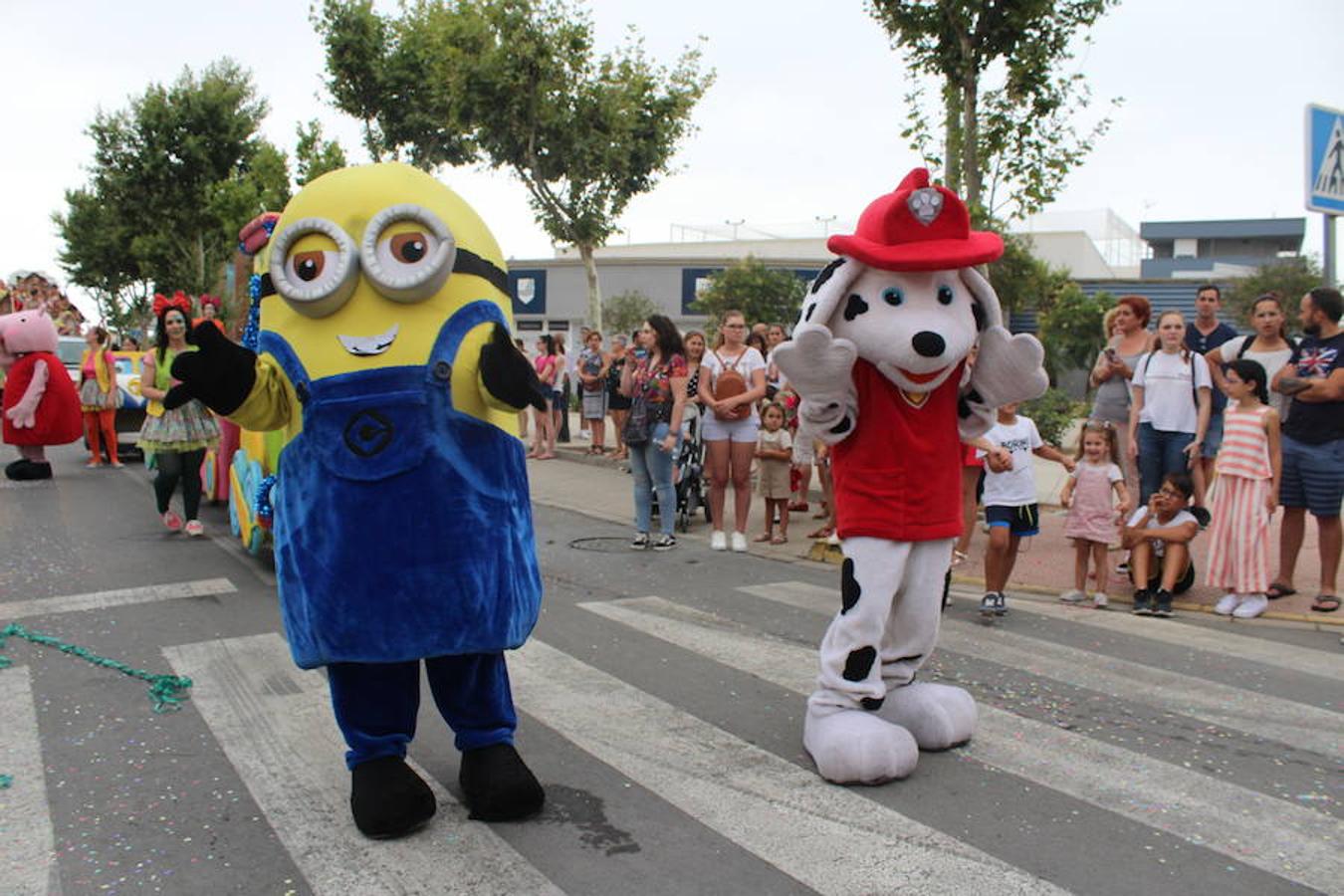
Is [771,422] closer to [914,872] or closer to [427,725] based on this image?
[427,725]

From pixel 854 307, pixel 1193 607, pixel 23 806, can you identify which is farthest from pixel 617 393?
pixel 23 806

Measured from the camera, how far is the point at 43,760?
13.8ft

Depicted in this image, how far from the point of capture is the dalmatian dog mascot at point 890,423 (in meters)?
4.12

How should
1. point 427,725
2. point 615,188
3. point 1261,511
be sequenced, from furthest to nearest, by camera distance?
point 615,188, point 1261,511, point 427,725

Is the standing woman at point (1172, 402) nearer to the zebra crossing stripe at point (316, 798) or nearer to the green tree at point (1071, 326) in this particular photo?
the zebra crossing stripe at point (316, 798)

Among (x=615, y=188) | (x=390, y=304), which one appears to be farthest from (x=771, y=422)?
(x=615, y=188)

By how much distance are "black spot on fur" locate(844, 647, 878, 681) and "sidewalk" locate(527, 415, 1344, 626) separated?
3.67 m

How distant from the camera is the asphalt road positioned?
11.0 ft

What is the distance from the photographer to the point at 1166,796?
3.94m

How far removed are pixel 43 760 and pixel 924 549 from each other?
3.34 metres

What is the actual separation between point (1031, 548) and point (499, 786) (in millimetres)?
6380

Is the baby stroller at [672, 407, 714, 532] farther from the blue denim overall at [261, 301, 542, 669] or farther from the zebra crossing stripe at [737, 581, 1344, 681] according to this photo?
the blue denim overall at [261, 301, 542, 669]

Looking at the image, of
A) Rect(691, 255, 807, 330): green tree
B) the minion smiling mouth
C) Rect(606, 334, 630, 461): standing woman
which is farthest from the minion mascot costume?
Rect(691, 255, 807, 330): green tree

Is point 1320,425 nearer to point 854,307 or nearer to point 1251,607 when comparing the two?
point 1251,607
